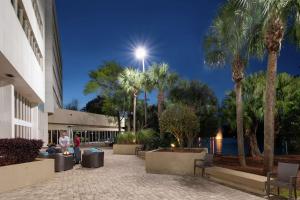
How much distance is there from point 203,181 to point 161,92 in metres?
22.4

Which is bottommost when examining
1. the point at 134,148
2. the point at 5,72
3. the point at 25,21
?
the point at 134,148

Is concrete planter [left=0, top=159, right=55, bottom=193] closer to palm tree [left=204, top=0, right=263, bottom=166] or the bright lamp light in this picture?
palm tree [left=204, top=0, right=263, bottom=166]

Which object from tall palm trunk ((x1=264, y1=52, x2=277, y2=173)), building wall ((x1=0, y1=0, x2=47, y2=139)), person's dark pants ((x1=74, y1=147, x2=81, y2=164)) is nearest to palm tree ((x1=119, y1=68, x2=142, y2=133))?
building wall ((x1=0, y1=0, x2=47, y2=139))

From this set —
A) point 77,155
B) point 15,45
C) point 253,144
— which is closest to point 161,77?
point 253,144

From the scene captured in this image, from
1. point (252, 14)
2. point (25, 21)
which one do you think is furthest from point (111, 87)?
point (252, 14)

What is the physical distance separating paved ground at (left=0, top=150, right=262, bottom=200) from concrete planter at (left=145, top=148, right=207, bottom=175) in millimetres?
844

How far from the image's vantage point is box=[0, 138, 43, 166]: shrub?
11594 mm

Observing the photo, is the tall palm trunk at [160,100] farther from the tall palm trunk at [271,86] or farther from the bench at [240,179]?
the bench at [240,179]

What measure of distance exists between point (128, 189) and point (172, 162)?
4177 millimetres

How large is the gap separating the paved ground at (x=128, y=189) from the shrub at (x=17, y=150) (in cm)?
Answer: 105

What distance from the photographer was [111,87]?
2176 inches

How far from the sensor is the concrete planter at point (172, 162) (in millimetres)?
14781

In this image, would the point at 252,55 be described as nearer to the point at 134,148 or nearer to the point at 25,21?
the point at 25,21

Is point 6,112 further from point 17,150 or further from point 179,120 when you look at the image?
point 179,120
